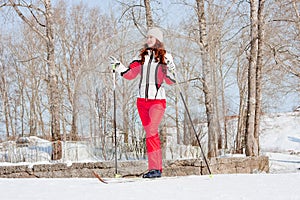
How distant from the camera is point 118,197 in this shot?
2.63 meters

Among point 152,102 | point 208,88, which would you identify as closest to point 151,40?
→ point 152,102

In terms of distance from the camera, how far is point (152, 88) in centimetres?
395

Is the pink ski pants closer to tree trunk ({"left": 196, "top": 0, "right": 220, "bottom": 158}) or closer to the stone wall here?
the stone wall

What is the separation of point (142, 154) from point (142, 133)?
0.46 m

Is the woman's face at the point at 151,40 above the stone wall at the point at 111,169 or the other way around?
above

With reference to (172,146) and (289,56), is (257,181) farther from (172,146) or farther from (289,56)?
(289,56)

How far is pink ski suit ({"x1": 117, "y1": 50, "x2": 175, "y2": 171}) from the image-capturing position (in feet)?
12.9

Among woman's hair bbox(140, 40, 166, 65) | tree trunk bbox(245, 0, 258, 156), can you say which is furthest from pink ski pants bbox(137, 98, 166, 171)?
tree trunk bbox(245, 0, 258, 156)

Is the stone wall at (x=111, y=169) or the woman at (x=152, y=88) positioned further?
the stone wall at (x=111, y=169)

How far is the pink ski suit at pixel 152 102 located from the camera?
393cm

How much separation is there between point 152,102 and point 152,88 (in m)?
0.15

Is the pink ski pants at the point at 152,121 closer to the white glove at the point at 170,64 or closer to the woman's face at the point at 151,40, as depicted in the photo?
the white glove at the point at 170,64

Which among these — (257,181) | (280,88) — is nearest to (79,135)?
(257,181)

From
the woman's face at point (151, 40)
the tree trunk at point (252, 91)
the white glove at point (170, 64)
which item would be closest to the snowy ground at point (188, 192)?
the white glove at point (170, 64)
